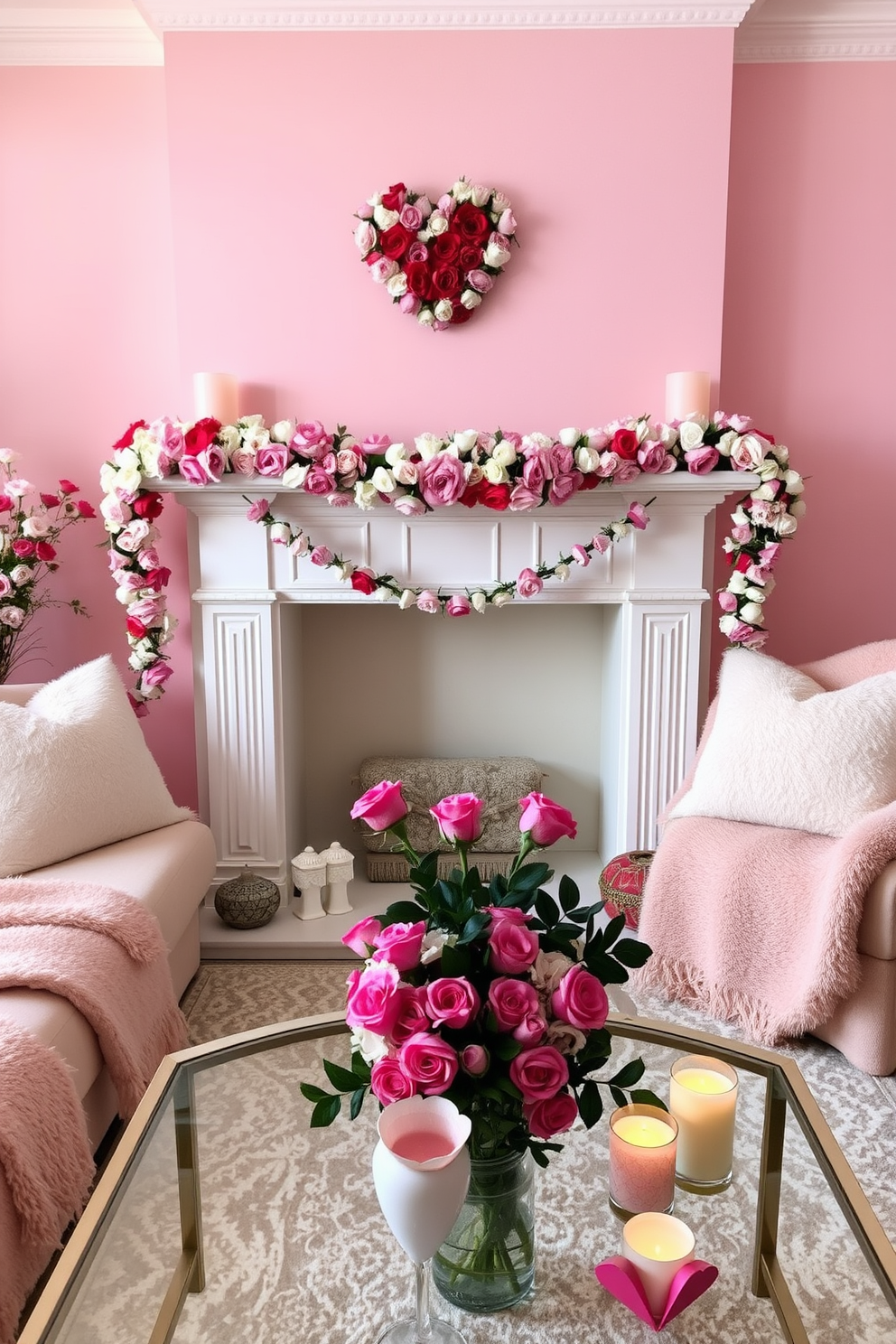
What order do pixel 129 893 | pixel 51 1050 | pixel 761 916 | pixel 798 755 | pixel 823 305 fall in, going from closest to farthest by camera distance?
pixel 51 1050
pixel 129 893
pixel 761 916
pixel 798 755
pixel 823 305

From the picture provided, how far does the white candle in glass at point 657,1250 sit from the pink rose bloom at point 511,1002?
1.04ft

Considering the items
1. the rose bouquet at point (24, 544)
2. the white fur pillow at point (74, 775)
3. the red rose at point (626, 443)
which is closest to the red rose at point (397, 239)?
the red rose at point (626, 443)

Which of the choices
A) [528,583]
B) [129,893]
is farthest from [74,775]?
[528,583]

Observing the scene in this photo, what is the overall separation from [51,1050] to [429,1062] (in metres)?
0.81

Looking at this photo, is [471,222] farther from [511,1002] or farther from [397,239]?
[511,1002]

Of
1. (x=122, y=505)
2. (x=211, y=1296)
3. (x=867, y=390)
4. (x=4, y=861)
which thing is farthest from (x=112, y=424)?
(x=211, y=1296)

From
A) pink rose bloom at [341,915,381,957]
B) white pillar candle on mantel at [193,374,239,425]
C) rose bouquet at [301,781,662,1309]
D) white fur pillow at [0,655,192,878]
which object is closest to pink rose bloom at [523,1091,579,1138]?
rose bouquet at [301,781,662,1309]

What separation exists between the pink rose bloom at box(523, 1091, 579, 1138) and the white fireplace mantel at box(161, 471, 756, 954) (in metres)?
1.77

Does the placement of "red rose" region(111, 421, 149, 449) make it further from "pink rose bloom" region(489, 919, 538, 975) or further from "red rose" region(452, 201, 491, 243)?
"pink rose bloom" region(489, 919, 538, 975)

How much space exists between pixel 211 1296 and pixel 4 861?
1179mm

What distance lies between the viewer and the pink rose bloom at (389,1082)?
0.89 metres

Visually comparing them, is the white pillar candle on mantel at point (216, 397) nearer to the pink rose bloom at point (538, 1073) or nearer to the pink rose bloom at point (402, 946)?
the pink rose bloom at point (402, 946)

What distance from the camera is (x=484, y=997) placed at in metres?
0.95

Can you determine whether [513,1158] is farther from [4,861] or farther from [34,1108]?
[4,861]
